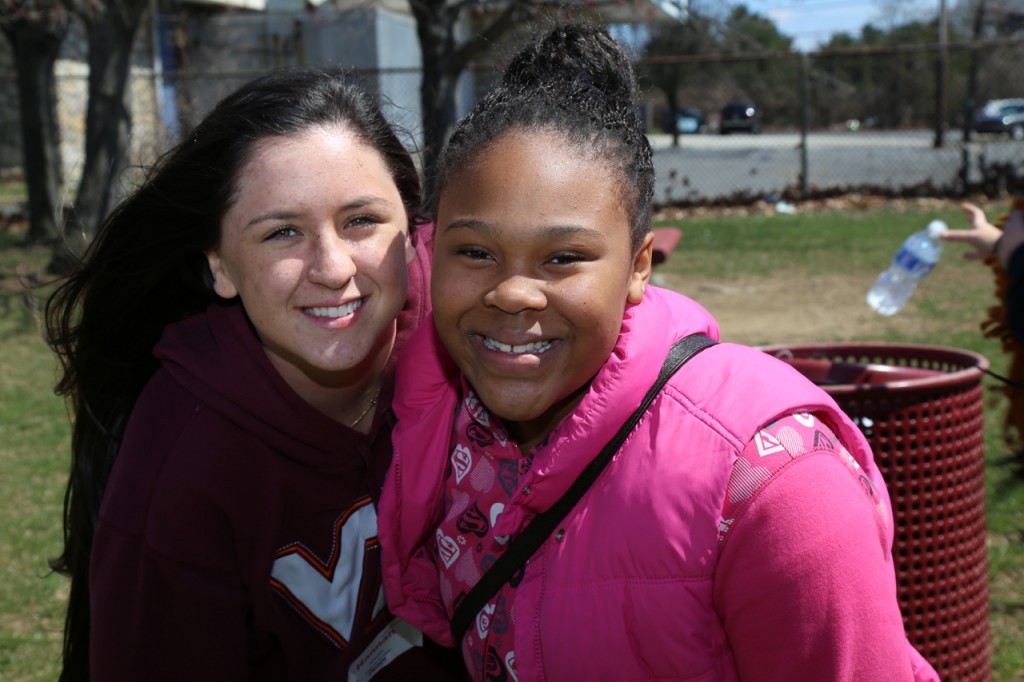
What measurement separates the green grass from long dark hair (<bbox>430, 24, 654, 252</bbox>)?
2477 mm

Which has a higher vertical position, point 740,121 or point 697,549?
point 740,121

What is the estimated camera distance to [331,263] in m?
2.19

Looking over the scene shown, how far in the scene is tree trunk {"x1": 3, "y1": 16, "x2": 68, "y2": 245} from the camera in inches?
522

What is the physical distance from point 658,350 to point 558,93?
446mm

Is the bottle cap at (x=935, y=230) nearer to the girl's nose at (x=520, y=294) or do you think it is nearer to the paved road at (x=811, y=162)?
the girl's nose at (x=520, y=294)

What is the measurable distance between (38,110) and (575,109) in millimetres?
13674

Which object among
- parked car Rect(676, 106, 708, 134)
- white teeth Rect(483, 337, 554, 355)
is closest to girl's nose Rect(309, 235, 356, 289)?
white teeth Rect(483, 337, 554, 355)

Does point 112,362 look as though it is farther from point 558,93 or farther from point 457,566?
point 558,93

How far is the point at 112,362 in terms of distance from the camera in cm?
257

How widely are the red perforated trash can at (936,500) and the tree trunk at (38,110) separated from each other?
12.2 metres

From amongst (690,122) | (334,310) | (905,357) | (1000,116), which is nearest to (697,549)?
(334,310)

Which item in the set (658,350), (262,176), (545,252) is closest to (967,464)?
(658,350)

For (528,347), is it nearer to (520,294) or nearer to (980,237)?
(520,294)

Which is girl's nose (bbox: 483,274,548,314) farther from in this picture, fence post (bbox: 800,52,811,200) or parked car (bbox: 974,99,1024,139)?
parked car (bbox: 974,99,1024,139)
